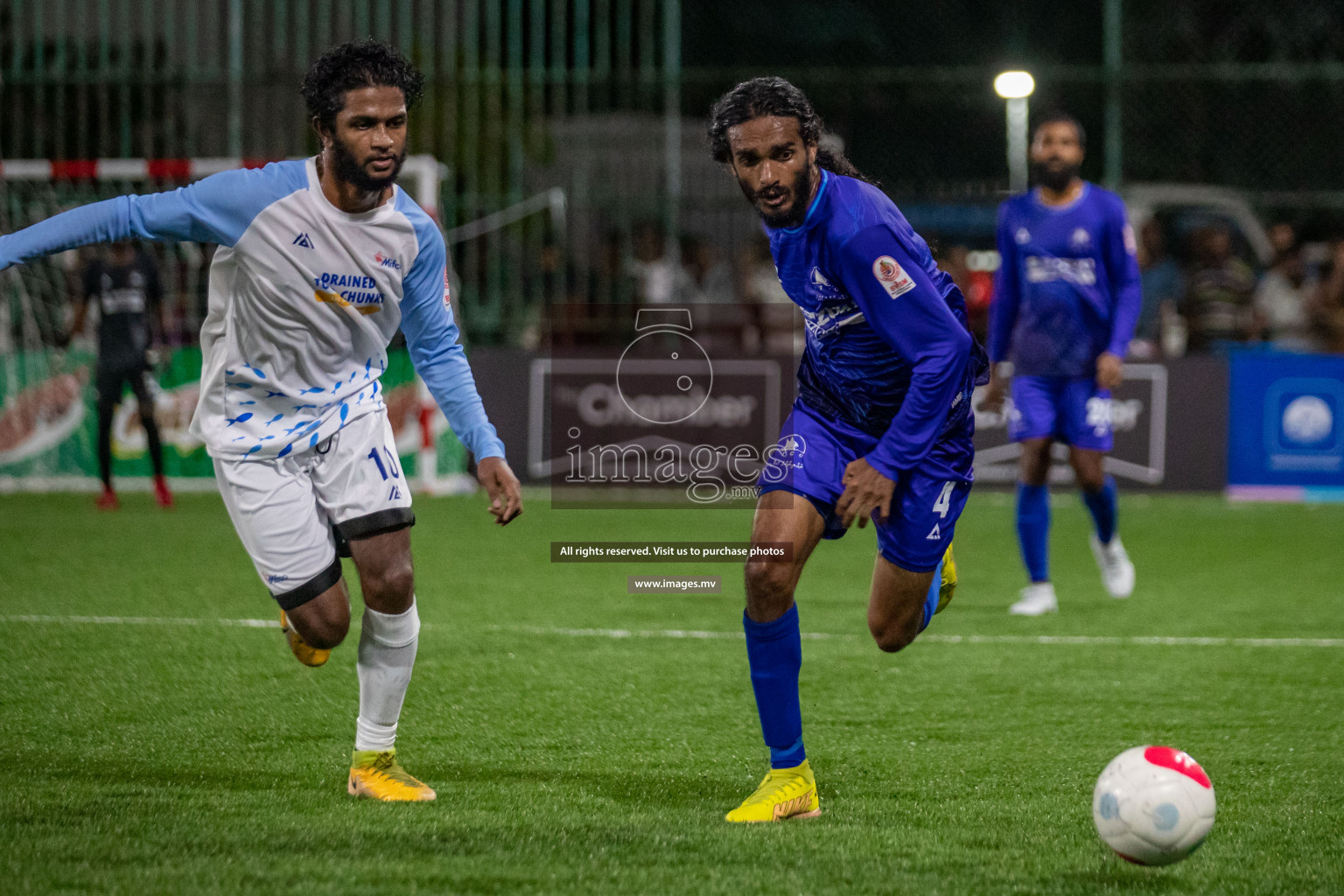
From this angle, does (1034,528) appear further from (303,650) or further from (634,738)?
(303,650)

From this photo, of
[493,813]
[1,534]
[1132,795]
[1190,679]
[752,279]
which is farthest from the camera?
[752,279]

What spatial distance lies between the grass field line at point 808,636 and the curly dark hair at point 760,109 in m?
3.09

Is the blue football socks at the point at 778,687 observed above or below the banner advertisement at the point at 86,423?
below

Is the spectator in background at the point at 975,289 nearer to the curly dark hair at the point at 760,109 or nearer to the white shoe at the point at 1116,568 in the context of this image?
the white shoe at the point at 1116,568

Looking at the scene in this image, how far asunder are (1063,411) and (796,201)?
12.8 feet

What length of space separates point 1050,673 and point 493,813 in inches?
110

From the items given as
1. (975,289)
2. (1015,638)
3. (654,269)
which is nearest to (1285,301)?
(975,289)

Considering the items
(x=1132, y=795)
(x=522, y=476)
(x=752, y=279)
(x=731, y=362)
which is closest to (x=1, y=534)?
(x=522, y=476)

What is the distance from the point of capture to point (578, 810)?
3949mm

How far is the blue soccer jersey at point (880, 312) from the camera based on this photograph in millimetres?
3865

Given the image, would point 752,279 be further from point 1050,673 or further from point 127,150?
point 1050,673

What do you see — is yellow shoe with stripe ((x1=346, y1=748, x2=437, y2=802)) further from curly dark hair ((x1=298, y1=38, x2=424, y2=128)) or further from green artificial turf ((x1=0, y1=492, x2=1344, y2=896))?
curly dark hair ((x1=298, y1=38, x2=424, y2=128))

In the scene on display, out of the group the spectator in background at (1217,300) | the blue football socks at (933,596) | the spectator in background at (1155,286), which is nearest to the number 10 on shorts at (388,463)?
the blue football socks at (933,596)

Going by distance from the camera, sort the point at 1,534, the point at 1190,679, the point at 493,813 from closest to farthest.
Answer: the point at 493,813, the point at 1190,679, the point at 1,534
